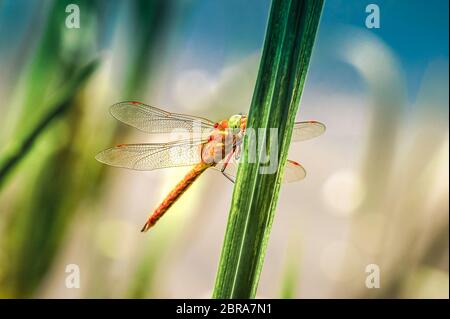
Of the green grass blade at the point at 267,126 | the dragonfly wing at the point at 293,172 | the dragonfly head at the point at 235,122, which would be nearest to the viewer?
the green grass blade at the point at 267,126

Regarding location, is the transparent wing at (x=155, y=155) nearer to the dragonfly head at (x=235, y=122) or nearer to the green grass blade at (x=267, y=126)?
the dragonfly head at (x=235, y=122)

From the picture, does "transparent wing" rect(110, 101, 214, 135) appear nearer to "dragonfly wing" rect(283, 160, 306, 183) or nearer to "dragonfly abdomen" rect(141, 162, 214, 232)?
"dragonfly abdomen" rect(141, 162, 214, 232)

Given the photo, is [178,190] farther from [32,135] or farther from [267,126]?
[267,126]

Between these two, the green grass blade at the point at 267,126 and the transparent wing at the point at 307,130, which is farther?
the transparent wing at the point at 307,130

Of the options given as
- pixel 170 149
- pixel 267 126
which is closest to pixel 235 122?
pixel 170 149

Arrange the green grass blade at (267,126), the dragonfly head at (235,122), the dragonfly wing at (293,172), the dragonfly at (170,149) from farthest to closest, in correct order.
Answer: the dragonfly wing at (293,172)
the dragonfly at (170,149)
the dragonfly head at (235,122)
the green grass blade at (267,126)

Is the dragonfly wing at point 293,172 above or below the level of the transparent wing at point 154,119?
below

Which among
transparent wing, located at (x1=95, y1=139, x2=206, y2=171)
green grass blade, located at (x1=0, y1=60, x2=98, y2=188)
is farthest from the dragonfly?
green grass blade, located at (x1=0, y1=60, x2=98, y2=188)

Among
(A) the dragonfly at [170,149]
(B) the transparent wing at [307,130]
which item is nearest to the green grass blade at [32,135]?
(A) the dragonfly at [170,149]
